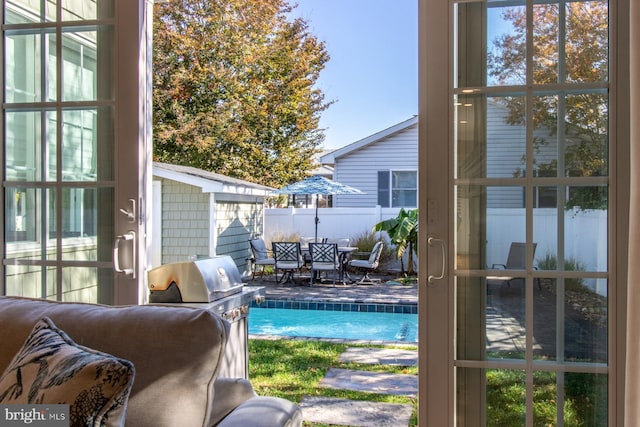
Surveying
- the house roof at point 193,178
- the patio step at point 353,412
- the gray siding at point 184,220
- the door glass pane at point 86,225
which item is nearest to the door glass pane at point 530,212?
the patio step at point 353,412

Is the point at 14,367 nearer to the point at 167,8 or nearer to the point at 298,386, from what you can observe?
the point at 298,386

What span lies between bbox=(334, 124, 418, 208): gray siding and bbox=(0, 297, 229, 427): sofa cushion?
1087cm

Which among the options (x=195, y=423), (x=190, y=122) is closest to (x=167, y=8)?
(x=190, y=122)

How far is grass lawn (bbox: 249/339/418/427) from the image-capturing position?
366 centimetres

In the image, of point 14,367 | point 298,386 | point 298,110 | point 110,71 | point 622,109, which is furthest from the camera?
point 298,110

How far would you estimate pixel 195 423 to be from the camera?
124 cm

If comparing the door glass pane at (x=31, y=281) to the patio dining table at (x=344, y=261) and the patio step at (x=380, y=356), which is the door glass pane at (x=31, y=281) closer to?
the patio step at (x=380, y=356)

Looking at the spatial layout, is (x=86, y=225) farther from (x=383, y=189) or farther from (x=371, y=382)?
(x=383, y=189)

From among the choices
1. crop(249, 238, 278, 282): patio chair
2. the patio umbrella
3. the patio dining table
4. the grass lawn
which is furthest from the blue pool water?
the patio umbrella

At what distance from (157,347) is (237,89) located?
37.3ft

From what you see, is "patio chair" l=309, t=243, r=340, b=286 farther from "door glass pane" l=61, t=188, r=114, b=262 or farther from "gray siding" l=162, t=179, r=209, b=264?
"door glass pane" l=61, t=188, r=114, b=262

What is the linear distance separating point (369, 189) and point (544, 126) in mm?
10300

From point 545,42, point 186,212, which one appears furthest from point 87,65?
point 186,212

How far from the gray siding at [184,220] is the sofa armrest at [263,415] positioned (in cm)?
809
